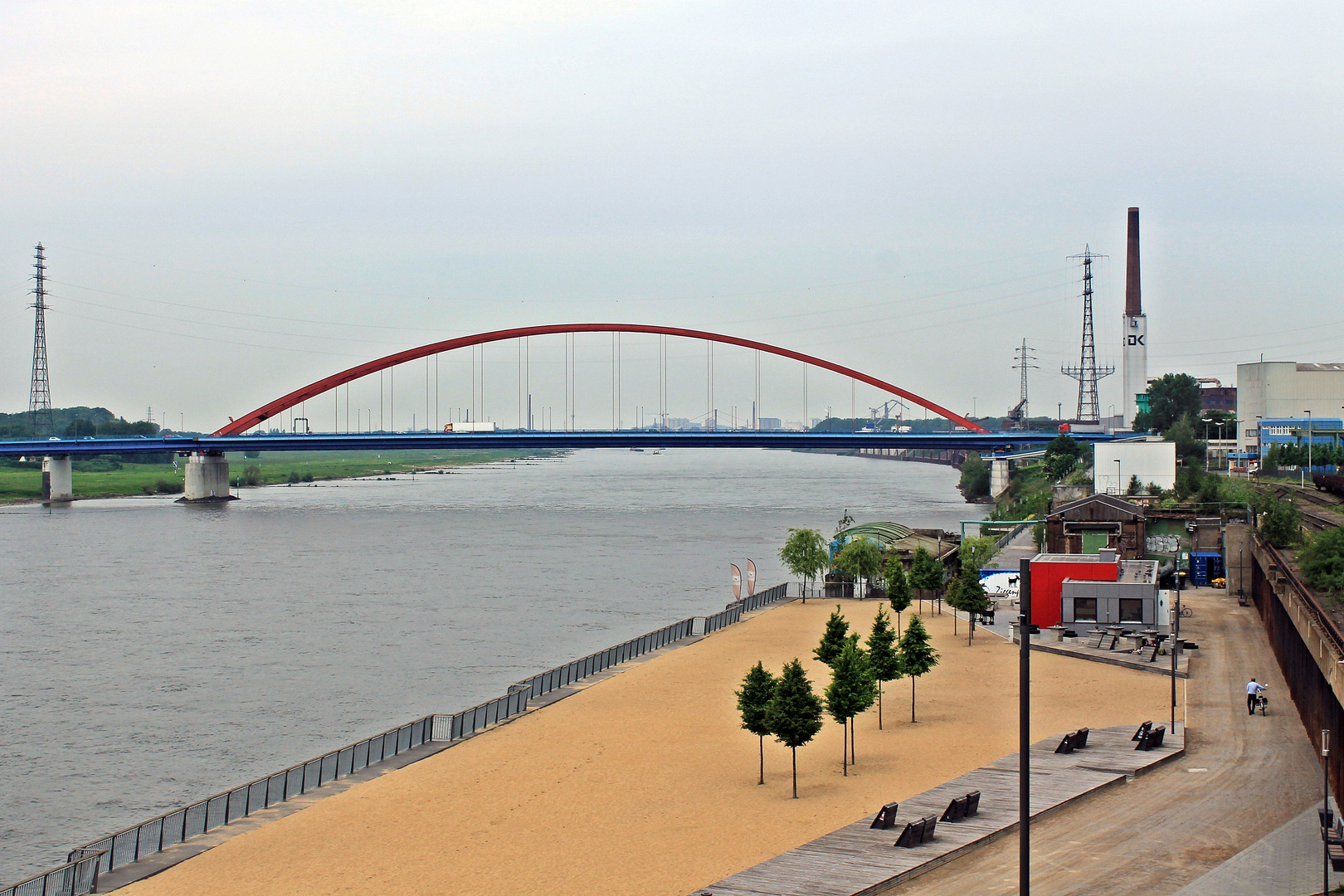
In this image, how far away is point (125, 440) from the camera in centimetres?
9000

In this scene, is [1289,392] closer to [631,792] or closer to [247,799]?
[631,792]

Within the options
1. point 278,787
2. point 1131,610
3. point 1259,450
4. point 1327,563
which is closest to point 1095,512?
point 1131,610

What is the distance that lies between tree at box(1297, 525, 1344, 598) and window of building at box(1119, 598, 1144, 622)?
13.3 feet

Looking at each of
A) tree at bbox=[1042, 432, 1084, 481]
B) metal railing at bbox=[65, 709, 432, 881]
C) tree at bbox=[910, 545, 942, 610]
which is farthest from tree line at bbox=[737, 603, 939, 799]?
tree at bbox=[1042, 432, 1084, 481]

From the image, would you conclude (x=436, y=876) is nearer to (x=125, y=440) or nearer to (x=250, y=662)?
(x=250, y=662)

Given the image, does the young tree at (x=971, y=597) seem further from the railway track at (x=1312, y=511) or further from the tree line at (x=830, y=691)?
the railway track at (x=1312, y=511)

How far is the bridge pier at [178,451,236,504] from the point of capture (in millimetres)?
91688

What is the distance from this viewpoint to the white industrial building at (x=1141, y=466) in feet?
182

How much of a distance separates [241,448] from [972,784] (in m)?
81.2

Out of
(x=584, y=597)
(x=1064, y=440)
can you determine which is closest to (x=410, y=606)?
(x=584, y=597)

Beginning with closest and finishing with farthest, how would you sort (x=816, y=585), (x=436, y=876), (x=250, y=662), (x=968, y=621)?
(x=436, y=876), (x=250, y=662), (x=968, y=621), (x=816, y=585)

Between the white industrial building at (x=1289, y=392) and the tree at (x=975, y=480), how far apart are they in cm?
1991

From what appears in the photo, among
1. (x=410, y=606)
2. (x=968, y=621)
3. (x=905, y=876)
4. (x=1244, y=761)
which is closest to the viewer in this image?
(x=905, y=876)

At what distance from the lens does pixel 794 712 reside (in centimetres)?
1761
